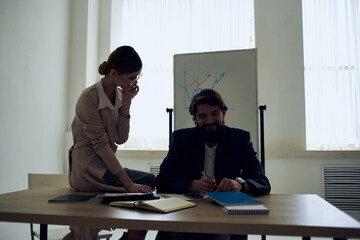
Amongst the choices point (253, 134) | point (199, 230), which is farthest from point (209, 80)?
point (199, 230)

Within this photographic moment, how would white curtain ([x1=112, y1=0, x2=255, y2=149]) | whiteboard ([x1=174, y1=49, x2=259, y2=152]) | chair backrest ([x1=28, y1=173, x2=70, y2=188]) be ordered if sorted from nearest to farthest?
chair backrest ([x1=28, y1=173, x2=70, y2=188])
whiteboard ([x1=174, y1=49, x2=259, y2=152])
white curtain ([x1=112, y1=0, x2=255, y2=149])

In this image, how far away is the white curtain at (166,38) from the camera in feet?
12.6

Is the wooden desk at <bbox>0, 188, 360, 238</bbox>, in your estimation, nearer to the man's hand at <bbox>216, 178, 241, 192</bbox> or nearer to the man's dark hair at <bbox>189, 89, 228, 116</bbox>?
the man's hand at <bbox>216, 178, 241, 192</bbox>

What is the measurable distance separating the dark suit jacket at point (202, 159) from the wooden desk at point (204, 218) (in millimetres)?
419

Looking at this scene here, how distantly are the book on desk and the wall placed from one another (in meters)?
2.18

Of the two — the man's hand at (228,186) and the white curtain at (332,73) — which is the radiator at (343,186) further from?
the man's hand at (228,186)

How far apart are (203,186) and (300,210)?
0.50 meters

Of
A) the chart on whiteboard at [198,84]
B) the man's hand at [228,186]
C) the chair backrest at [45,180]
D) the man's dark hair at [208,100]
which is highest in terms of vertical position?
the chart on whiteboard at [198,84]

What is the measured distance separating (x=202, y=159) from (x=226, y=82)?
1205 millimetres

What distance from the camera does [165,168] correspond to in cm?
176

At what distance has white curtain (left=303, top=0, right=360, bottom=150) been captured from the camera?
3549 millimetres

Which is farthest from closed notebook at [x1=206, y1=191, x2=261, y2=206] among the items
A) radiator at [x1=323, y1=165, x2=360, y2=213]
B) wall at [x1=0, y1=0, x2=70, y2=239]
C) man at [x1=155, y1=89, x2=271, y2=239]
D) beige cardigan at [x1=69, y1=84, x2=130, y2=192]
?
radiator at [x1=323, y1=165, x2=360, y2=213]

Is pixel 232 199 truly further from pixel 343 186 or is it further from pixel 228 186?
pixel 343 186

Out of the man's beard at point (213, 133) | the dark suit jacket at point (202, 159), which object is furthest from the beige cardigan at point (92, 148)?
the man's beard at point (213, 133)
